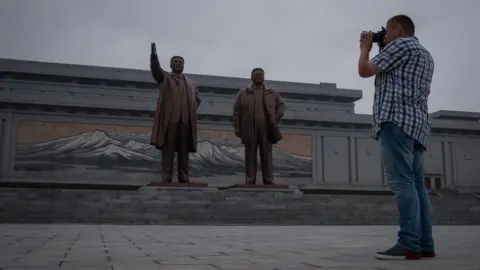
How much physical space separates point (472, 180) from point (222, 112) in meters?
16.0

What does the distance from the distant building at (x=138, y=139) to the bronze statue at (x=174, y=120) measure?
13.8 m

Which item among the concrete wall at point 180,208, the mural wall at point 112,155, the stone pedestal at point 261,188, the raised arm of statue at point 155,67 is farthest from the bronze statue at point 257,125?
the mural wall at point 112,155

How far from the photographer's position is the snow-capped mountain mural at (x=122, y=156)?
24.4m

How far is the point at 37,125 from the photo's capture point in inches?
980

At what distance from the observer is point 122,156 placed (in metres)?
25.2

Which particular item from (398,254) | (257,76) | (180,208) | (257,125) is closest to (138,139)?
(257,76)

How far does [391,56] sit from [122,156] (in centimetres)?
2281

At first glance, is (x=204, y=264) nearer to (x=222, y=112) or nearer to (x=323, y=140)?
(x=222, y=112)

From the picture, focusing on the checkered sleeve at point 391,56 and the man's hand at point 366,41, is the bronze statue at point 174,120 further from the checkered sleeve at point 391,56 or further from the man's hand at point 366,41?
the checkered sleeve at point 391,56

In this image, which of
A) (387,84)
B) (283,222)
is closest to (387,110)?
(387,84)

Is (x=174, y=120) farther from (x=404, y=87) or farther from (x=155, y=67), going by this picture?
(x=404, y=87)

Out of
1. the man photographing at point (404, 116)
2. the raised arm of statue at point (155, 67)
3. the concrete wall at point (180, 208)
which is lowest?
the concrete wall at point (180, 208)

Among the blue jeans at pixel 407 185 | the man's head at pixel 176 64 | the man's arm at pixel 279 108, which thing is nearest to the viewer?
the blue jeans at pixel 407 185

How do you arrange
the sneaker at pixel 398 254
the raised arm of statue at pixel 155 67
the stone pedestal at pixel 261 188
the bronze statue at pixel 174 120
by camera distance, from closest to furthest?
1. the sneaker at pixel 398 254
2. the raised arm of statue at pixel 155 67
3. the bronze statue at pixel 174 120
4. the stone pedestal at pixel 261 188
